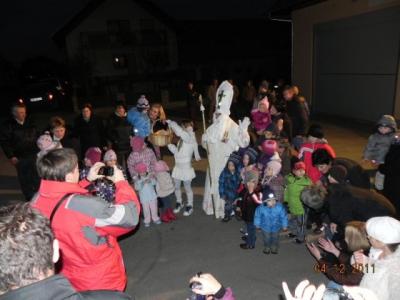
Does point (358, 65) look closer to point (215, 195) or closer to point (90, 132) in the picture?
point (215, 195)

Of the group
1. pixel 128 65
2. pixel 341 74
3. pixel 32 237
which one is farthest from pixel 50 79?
pixel 32 237

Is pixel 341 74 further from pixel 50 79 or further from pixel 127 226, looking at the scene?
pixel 50 79

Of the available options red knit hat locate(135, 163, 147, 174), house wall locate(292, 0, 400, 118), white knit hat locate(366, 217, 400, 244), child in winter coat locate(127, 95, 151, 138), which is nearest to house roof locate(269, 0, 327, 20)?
house wall locate(292, 0, 400, 118)

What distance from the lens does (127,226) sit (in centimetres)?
265

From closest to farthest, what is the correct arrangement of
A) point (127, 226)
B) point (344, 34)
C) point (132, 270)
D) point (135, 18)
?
point (127, 226) → point (132, 270) → point (344, 34) → point (135, 18)

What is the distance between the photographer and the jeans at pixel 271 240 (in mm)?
4839

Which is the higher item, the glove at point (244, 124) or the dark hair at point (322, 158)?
the glove at point (244, 124)

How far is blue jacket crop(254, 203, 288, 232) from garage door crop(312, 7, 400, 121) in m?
9.12

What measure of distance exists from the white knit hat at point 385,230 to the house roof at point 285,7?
13.6 meters

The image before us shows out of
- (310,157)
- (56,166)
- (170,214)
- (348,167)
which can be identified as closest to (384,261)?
(348,167)

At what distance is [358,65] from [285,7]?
4523mm

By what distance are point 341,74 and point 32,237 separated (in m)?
14.8

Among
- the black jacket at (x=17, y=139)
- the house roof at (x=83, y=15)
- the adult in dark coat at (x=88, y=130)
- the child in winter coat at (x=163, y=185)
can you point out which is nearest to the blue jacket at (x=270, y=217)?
the child in winter coat at (x=163, y=185)

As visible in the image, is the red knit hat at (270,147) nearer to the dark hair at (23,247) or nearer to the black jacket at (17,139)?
the black jacket at (17,139)
